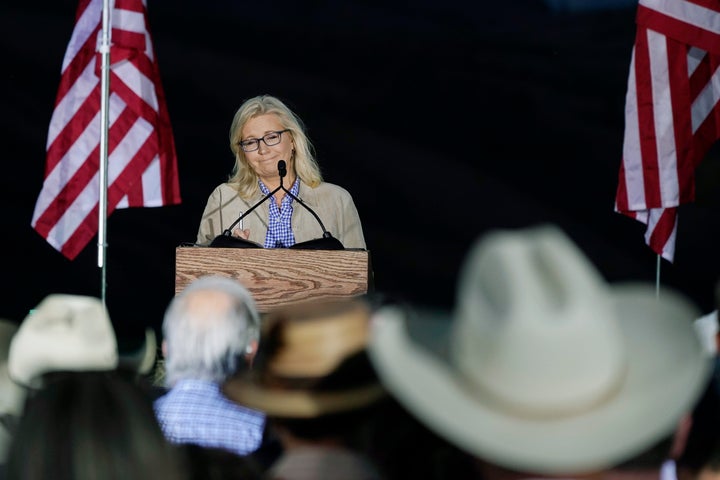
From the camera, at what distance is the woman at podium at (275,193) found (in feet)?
21.1

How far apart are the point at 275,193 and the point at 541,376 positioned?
4.58 meters

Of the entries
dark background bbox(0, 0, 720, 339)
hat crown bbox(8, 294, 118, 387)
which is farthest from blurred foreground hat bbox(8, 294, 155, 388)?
dark background bbox(0, 0, 720, 339)

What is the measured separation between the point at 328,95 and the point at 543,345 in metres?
7.79

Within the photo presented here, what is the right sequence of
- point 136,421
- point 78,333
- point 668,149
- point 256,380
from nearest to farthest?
point 136,421 < point 256,380 < point 78,333 < point 668,149

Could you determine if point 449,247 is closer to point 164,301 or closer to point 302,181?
point 164,301

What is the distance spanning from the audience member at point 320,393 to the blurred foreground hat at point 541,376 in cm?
34

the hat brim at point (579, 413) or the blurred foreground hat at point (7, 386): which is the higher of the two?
the hat brim at point (579, 413)

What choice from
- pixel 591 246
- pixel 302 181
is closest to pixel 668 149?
pixel 302 181

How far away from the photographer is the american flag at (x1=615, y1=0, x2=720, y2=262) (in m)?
6.54

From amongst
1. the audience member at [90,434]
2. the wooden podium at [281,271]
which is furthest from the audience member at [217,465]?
the wooden podium at [281,271]

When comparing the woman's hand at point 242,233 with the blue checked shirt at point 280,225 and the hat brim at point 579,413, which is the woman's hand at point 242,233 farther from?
the hat brim at point 579,413

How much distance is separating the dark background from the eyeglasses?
9.67ft

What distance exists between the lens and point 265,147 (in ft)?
21.1

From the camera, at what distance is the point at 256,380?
2.50 m
